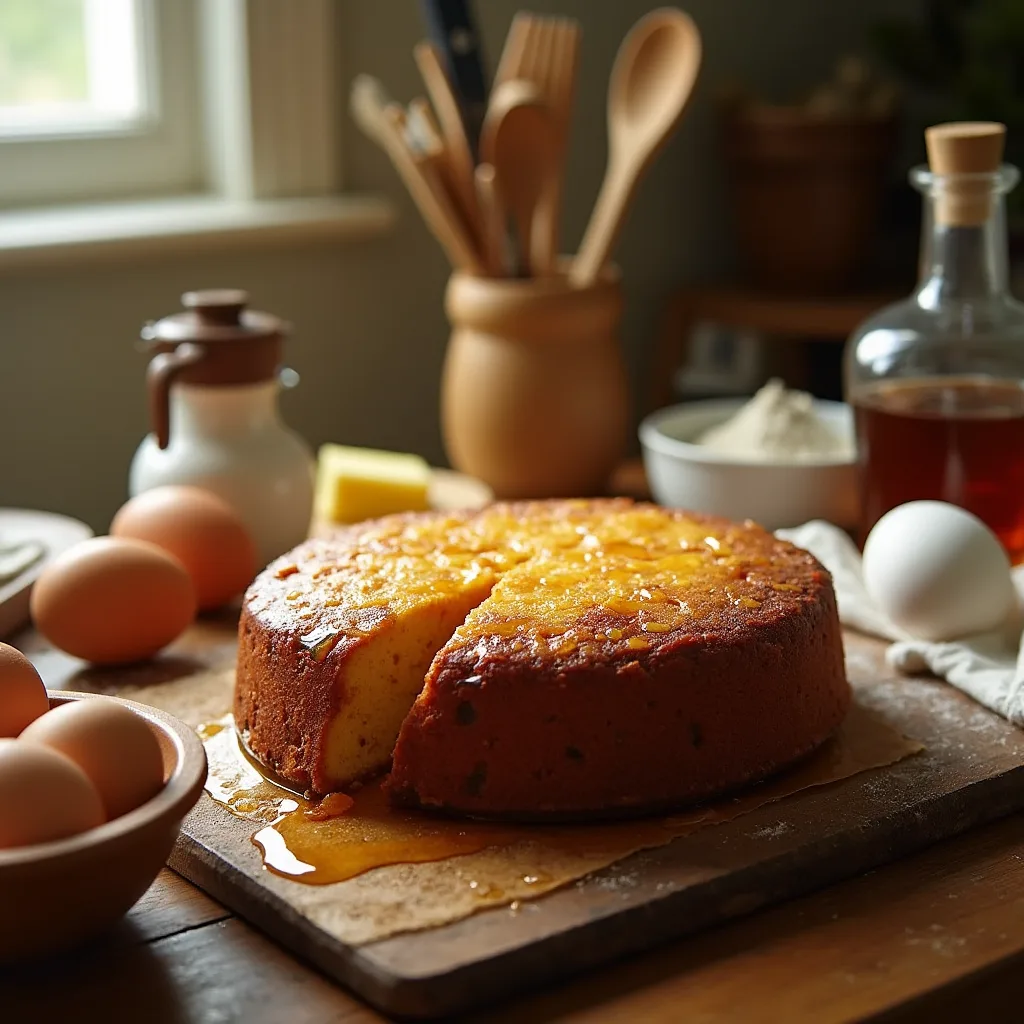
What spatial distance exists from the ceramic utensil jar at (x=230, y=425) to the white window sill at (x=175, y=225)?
35 centimetres

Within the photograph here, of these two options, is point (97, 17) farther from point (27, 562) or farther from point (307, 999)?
point (307, 999)

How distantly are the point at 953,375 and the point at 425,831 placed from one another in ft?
2.33

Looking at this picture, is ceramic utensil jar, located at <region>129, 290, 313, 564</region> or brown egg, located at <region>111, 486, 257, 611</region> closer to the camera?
brown egg, located at <region>111, 486, 257, 611</region>

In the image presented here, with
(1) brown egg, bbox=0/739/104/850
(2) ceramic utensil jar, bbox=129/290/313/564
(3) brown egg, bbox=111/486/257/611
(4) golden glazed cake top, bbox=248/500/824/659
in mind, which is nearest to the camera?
(1) brown egg, bbox=0/739/104/850

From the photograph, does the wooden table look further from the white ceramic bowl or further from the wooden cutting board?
the white ceramic bowl

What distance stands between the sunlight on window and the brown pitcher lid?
1.96 ft

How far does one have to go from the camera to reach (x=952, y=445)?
4.29 feet

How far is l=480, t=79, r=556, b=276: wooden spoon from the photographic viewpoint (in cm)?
146

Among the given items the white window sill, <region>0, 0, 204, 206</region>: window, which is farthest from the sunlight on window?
the white window sill

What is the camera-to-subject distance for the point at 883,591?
1199mm

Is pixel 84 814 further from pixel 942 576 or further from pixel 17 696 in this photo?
pixel 942 576

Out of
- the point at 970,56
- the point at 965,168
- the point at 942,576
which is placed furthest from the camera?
the point at 970,56

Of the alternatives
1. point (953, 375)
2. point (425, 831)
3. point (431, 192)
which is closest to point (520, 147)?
point (431, 192)

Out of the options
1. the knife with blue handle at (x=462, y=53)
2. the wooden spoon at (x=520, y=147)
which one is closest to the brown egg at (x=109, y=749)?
the wooden spoon at (x=520, y=147)
